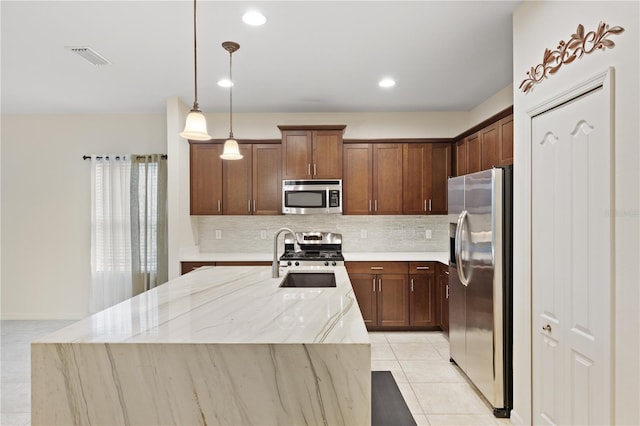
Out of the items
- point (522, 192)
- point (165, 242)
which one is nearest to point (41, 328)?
point (165, 242)

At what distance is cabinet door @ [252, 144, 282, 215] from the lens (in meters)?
4.43

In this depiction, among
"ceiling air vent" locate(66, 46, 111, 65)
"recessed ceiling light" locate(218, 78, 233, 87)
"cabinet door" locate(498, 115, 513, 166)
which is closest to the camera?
"ceiling air vent" locate(66, 46, 111, 65)

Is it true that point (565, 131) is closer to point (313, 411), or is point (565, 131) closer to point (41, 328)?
point (313, 411)

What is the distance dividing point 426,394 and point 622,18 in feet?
8.67

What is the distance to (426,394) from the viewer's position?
276 centimetres

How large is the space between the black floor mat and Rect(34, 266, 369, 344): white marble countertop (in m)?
0.53

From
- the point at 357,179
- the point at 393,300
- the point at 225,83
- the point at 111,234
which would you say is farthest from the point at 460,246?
the point at 111,234

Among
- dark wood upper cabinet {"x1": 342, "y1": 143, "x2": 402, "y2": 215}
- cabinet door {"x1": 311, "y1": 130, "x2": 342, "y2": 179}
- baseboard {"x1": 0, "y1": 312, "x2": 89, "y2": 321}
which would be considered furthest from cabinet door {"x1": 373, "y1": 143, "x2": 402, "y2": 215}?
baseboard {"x1": 0, "y1": 312, "x2": 89, "y2": 321}

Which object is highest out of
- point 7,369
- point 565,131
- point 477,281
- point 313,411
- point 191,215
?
point 565,131

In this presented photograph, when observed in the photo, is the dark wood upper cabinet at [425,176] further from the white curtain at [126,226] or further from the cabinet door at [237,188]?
the white curtain at [126,226]

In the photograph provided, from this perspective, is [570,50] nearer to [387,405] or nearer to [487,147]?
[487,147]

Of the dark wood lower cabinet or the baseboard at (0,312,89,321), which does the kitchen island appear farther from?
the baseboard at (0,312,89,321)

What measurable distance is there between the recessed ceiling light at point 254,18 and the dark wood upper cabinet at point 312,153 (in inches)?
75.9

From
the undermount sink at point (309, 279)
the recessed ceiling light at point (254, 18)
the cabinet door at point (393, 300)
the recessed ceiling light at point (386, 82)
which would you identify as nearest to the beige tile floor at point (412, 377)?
the cabinet door at point (393, 300)
